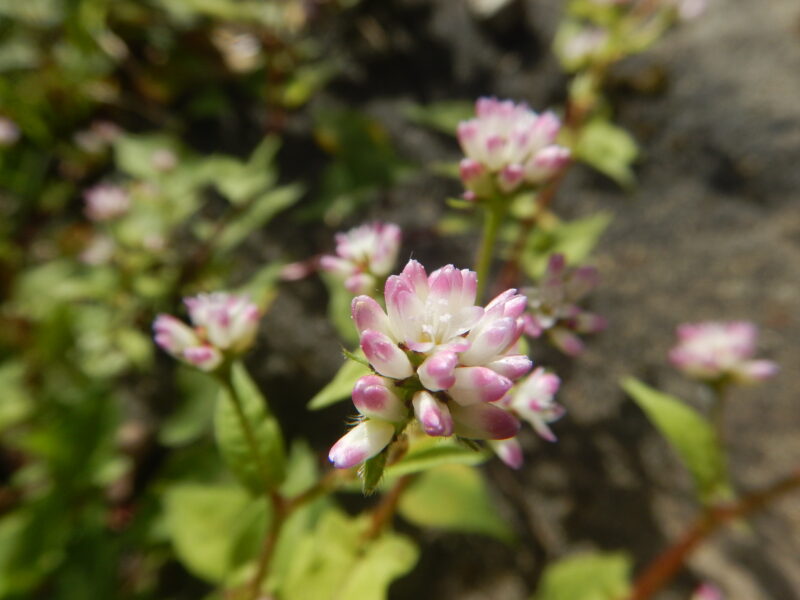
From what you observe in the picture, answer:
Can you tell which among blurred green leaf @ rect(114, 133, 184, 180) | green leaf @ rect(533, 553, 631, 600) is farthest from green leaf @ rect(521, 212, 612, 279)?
blurred green leaf @ rect(114, 133, 184, 180)

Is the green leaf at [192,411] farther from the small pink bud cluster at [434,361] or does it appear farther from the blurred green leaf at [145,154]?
the small pink bud cluster at [434,361]

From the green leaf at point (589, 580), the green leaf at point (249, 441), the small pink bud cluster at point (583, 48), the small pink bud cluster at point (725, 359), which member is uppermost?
the small pink bud cluster at point (583, 48)

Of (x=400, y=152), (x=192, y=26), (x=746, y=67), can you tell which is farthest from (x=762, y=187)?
(x=192, y=26)

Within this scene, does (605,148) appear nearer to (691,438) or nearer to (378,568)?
(691,438)

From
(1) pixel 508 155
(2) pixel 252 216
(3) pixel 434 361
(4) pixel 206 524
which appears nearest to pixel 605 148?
(1) pixel 508 155

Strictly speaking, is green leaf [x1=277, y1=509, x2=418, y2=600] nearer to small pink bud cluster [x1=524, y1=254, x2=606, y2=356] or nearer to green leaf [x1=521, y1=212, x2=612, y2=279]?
small pink bud cluster [x1=524, y1=254, x2=606, y2=356]

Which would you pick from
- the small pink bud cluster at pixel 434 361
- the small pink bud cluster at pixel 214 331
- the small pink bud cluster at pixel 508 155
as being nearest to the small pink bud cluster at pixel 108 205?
the small pink bud cluster at pixel 214 331

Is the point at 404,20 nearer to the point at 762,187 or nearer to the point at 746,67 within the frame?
the point at 746,67
